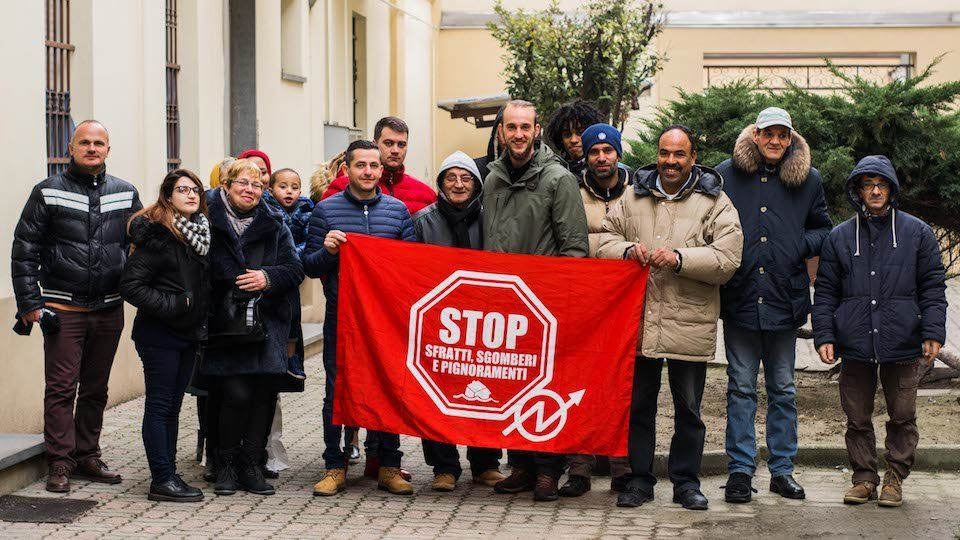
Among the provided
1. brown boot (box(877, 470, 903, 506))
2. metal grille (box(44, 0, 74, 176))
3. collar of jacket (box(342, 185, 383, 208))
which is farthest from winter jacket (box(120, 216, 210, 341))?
brown boot (box(877, 470, 903, 506))

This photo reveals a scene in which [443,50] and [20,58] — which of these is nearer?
[20,58]

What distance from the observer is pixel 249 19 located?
1567cm

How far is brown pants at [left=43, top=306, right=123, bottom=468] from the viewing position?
8289 millimetres

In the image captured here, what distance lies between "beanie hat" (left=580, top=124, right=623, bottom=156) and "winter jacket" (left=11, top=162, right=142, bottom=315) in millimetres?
2755

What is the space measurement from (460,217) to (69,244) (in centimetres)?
223

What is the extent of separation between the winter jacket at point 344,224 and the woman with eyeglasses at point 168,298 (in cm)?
66

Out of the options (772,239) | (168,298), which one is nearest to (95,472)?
(168,298)

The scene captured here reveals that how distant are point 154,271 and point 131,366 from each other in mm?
4192

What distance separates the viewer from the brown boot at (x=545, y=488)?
8.12m

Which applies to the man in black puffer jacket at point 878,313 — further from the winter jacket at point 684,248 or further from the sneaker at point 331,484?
the sneaker at point 331,484

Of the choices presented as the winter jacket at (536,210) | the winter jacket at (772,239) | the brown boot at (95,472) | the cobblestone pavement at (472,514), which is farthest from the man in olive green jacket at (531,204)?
the brown boot at (95,472)

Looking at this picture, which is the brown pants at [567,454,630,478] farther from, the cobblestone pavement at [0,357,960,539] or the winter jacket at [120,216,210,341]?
the winter jacket at [120,216,210,341]

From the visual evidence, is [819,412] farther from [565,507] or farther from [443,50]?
[443,50]

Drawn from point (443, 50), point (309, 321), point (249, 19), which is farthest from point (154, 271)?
point (443, 50)
